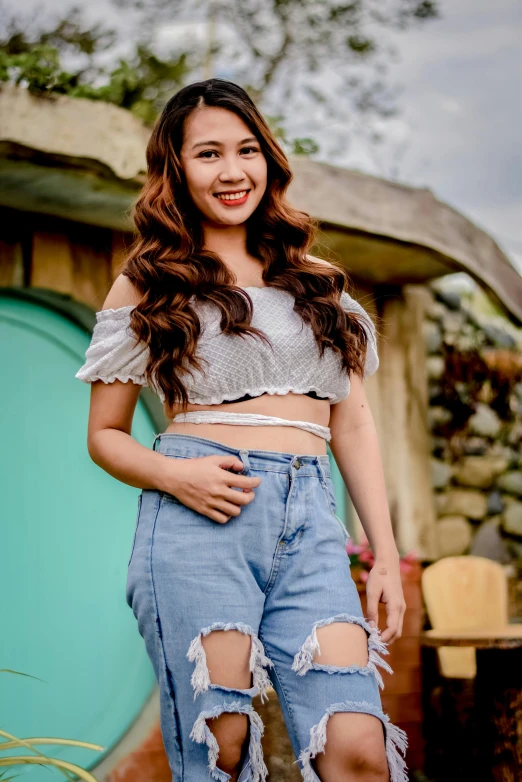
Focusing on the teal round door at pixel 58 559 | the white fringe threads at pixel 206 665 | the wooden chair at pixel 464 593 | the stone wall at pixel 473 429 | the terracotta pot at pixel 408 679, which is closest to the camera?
the white fringe threads at pixel 206 665

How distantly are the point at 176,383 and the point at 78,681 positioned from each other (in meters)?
2.34

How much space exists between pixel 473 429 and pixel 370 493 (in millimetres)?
3823

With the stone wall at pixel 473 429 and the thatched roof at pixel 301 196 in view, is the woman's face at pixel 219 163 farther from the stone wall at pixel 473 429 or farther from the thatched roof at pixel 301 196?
the stone wall at pixel 473 429

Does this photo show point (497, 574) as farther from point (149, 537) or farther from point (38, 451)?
point (149, 537)

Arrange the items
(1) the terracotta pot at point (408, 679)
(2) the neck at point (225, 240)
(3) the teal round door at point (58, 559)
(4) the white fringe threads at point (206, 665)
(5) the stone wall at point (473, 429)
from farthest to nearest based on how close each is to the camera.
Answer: (5) the stone wall at point (473, 429)
(1) the terracotta pot at point (408, 679)
(3) the teal round door at point (58, 559)
(2) the neck at point (225, 240)
(4) the white fringe threads at point (206, 665)

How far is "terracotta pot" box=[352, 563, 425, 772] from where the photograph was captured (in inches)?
157

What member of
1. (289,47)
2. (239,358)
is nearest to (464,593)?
(239,358)

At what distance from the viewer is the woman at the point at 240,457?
1761 millimetres

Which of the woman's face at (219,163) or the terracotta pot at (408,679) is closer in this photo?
the woman's face at (219,163)

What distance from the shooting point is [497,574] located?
4.82m

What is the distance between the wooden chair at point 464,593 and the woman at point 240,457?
279 cm

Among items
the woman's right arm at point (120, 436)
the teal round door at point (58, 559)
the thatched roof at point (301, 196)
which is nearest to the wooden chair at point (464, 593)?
the thatched roof at point (301, 196)

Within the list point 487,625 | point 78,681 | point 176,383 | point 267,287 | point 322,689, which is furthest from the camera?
point 487,625

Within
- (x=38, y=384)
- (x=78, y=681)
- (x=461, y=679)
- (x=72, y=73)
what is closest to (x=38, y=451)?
(x=38, y=384)
